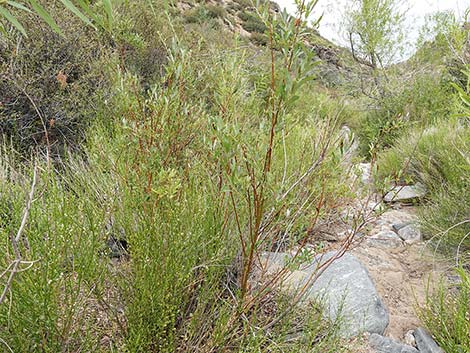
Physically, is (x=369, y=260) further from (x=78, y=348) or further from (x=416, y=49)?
(x=416, y=49)

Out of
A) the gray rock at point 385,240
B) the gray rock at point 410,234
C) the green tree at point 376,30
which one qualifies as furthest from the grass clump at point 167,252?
the green tree at point 376,30

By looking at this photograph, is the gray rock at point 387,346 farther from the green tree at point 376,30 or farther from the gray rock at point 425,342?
the green tree at point 376,30

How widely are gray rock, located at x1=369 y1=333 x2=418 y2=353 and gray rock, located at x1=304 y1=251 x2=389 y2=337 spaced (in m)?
0.06

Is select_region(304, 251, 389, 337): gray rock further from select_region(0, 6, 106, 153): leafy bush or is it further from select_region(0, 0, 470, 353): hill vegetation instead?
select_region(0, 6, 106, 153): leafy bush

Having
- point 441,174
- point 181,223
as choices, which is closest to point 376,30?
point 441,174

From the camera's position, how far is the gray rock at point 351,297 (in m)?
1.74

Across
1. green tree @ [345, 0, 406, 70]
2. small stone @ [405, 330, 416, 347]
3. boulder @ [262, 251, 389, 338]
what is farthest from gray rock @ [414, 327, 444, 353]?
green tree @ [345, 0, 406, 70]

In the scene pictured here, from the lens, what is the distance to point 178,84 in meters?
1.82

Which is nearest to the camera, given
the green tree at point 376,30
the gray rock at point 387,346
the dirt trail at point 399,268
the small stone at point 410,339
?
the gray rock at point 387,346

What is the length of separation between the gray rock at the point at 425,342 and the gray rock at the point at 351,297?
0.15m

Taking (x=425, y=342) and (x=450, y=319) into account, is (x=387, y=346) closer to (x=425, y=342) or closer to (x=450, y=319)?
(x=425, y=342)

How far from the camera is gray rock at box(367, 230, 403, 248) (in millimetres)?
2885

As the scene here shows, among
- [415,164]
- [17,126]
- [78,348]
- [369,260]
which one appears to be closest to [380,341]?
[369,260]

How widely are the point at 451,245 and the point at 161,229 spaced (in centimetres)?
202
